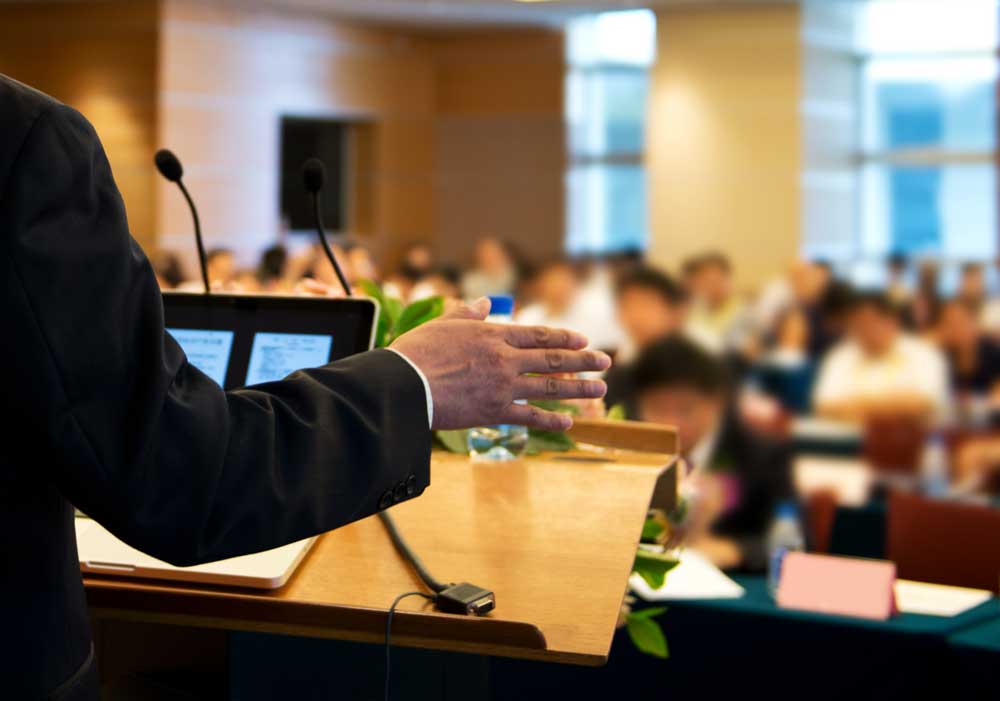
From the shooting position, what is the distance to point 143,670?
1.53 m

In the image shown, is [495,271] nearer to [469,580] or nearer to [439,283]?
[439,283]

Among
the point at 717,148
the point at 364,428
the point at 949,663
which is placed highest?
the point at 717,148

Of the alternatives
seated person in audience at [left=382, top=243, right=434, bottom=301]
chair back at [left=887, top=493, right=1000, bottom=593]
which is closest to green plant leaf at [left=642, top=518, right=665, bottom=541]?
chair back at [left=887, top=493, right=1000, bottom=593]

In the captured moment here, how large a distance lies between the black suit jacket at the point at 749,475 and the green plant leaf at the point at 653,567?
1.81 metres

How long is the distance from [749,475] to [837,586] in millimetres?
1185

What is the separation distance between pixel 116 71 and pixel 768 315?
5537 millimetres

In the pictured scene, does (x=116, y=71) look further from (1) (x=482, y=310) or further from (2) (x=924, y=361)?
(1) (x=482, y=310)

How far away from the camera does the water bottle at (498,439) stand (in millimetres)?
1749

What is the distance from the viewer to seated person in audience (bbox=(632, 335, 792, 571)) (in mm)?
3637

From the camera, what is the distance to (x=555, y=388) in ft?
3.38

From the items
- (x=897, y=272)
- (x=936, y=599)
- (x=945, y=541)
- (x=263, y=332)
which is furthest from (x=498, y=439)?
(x=897, y=272)

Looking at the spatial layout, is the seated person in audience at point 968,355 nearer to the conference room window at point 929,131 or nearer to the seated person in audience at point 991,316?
the seated person in audience at point 991,316

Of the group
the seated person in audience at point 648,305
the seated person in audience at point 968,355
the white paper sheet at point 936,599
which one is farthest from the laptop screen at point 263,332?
the seated person in audience at point 968,355

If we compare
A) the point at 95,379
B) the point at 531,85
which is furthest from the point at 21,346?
the point at 531,85
